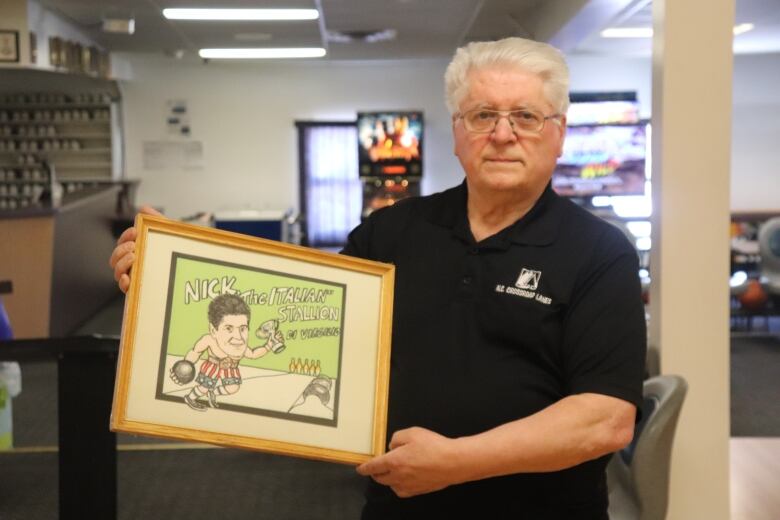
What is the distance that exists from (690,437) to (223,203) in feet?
33.6

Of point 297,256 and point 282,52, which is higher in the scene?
point 282,52

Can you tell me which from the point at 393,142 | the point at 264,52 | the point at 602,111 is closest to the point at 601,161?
the point at 602,111

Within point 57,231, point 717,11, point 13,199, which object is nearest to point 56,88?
point 13,199

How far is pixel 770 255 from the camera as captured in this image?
8.32m

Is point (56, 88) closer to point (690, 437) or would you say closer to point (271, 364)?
point (690, 437)

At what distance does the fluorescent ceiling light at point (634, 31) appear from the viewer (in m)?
9.59

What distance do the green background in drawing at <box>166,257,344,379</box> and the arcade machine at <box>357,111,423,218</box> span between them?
10495 mm

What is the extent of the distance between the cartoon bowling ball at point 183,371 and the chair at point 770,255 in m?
7.94

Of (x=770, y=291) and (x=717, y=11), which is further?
(x=770, y=291)

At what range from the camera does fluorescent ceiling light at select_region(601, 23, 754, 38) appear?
9.59 meters

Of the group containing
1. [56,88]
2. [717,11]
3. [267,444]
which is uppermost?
[56,88]

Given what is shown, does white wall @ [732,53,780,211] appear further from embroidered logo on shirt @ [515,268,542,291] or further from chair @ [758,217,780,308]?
embroidered logo on shirt @ [515,268,542,291]

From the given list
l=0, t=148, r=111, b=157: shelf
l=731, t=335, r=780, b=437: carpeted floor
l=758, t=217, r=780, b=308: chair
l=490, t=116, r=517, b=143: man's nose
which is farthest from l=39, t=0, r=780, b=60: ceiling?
l=490, t=116, r=517, b=143: man's nose

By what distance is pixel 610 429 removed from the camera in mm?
1285
